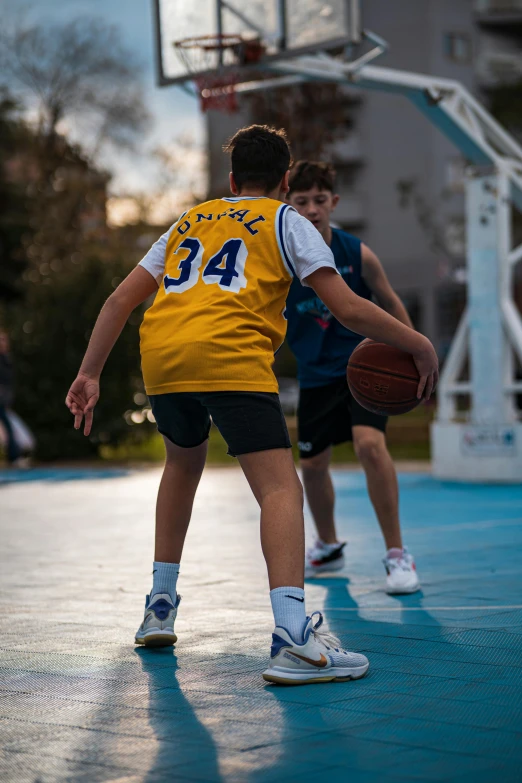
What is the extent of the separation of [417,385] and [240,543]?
422 centimetres

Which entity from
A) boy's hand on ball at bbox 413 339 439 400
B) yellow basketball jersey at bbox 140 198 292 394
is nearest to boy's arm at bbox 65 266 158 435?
yellow basketball jersey at bbox 140 198 292 394

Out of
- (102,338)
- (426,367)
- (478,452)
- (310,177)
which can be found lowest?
(478,452)

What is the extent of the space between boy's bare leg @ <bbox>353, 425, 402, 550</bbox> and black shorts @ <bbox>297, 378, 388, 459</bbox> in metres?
0.33

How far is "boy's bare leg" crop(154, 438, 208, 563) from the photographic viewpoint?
4859 millimetres

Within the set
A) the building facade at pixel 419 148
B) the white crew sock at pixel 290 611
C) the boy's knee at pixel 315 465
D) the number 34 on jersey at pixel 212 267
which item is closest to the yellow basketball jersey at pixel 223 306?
the number 34 on jersey at pixel 212 267

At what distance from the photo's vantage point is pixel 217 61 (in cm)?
1188

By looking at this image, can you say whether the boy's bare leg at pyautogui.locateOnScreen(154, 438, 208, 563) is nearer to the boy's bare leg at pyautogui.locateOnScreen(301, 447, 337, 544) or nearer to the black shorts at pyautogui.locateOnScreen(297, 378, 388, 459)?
the black shorts at pyautogui.locateOnScreen(297, 378, 388, 459)

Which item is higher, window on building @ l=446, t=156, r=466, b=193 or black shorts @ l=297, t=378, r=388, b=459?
window on building @ l=446, t=156, r=466, b=193

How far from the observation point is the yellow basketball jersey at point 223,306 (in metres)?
4.29

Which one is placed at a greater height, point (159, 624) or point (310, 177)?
point (310, 177)

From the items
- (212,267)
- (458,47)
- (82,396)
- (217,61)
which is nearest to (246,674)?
(82,396)

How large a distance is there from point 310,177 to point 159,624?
2769 mm

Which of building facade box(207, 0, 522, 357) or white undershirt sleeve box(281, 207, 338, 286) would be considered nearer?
white undershirt sleeve box(281, 207, 338, 286)

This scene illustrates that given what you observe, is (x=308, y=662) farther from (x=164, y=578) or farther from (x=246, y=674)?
(x=164, y=578)
